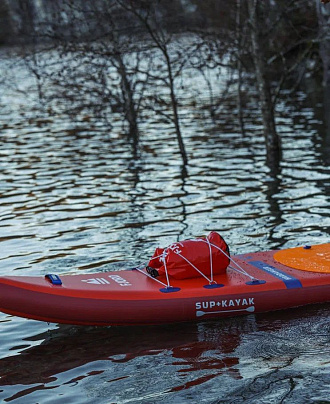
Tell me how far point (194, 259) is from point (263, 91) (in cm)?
699

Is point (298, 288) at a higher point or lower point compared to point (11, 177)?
lower

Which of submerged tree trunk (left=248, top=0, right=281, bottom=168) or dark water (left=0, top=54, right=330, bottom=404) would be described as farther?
submerged tree trunk (left=248, top=0, right=281, bottom=168)

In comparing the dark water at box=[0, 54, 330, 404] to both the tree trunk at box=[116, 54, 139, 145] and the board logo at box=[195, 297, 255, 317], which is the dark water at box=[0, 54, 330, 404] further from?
the tree trunk at box=[116, 54, 139, 145]

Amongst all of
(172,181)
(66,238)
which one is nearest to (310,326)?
(66,238)

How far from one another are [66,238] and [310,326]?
4.38m

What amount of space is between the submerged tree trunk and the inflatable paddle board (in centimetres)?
645

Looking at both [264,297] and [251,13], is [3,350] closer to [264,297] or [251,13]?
[264,297]

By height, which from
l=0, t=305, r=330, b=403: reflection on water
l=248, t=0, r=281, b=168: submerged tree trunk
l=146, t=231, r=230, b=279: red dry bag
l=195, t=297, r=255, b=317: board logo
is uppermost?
l=248, t=0, r=281, b=168: submerged tree trunk

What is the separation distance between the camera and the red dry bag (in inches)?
295

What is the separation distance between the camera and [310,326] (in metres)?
6.97

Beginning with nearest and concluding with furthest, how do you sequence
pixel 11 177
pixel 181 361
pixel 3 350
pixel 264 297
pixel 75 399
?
pixel 75 399 < pixel 181 361 < pixel 3 350 < pixel 264 297 < pixel 11 177

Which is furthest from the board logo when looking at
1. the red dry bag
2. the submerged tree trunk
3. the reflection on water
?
the submerged tree trunk

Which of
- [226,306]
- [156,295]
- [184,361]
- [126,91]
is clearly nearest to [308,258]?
[226,306]

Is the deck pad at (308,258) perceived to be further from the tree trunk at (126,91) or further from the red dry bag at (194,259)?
the tree trunk at (126,91)
